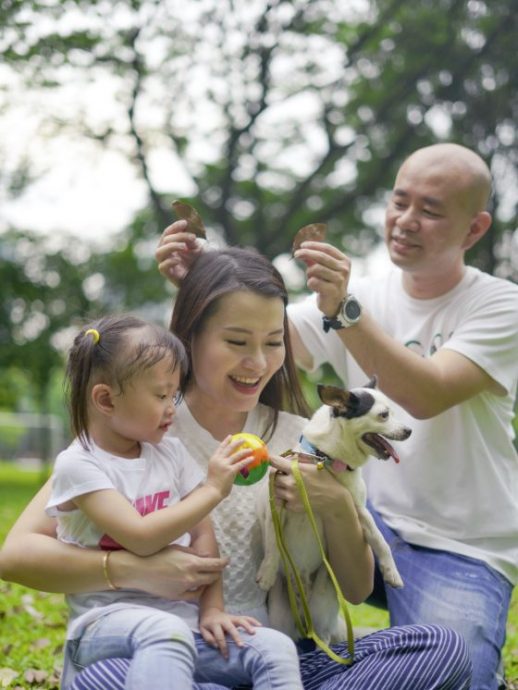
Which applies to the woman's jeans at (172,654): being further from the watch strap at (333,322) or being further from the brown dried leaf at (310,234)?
the brown dried leaf at (310,234)

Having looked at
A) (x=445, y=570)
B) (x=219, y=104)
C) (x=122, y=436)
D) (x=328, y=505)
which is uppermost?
(x=219, y=104)

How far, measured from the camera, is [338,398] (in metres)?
2.88

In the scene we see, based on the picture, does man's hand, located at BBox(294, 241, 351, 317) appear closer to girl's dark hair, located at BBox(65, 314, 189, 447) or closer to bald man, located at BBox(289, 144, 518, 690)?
bald man, located at BBox(289, 144, 518, 690)

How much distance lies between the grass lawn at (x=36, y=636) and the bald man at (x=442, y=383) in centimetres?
89

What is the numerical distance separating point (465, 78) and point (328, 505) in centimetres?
1257

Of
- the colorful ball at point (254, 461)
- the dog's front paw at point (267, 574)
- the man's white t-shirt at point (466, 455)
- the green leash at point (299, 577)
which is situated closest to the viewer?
the colorful ball at point (254, 461)

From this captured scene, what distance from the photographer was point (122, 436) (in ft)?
8.94

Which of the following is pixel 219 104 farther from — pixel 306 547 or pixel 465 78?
pixel 306 547

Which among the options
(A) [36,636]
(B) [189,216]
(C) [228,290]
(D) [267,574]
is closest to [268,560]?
(D) [267,574]

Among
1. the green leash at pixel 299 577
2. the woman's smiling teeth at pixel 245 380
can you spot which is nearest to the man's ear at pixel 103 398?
the woman's smiling teeth at pixel 245 380

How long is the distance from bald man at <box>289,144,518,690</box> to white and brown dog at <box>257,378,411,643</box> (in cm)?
51

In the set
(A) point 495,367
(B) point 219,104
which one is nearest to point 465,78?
(B) point 219,104

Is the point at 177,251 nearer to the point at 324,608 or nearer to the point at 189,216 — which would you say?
the point at 189,216

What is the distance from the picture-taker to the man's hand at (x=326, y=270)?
10.4 ft
